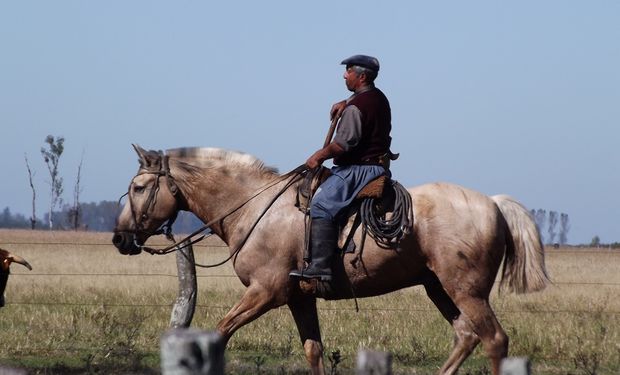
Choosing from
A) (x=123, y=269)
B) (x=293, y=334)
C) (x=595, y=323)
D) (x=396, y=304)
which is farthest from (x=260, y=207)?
(x=123, y=269)

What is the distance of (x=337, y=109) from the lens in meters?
10.2

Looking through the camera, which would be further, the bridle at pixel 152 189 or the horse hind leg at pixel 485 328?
the bridle at pixel 152 189

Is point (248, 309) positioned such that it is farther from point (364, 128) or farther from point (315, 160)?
point (364, 128)

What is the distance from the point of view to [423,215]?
31.6 ft

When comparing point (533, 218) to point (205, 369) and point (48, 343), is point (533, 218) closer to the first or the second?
point (48, 343)

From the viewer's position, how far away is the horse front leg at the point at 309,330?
32.7ft

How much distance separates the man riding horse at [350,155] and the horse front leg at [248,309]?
30 centimetres

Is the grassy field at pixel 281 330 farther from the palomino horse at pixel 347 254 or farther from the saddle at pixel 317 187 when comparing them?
the saddle at pixel 317 187

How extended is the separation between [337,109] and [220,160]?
111 cm

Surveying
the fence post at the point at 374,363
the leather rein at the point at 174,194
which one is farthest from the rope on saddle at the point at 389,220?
the fence post at the point at 374,363

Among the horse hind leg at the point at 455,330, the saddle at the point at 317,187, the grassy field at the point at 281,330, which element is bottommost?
the grassy field at the point at 281,330

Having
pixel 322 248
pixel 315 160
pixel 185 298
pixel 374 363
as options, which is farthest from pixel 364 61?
pixel 374 363

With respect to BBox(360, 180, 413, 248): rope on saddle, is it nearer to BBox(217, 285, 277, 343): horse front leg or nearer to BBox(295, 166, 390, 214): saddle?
BBox(295, 166, 390, 214): saddle

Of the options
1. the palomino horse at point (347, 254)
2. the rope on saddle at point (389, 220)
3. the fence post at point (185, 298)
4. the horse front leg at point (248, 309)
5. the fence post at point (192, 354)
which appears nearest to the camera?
the fence post at point (192, 354)
